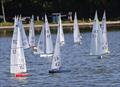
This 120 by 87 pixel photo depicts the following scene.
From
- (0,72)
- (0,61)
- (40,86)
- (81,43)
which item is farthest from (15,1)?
(40,86)

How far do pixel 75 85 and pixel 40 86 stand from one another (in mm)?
2591

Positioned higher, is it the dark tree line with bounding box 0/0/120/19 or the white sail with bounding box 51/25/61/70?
the dark tree line with bounding box 0/0/120/19

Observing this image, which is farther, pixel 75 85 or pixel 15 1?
pixel 15 1

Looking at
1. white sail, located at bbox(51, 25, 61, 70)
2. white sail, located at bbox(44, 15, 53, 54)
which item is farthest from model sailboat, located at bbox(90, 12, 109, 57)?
white sail, located at bbox(51, 25, 61, 70)

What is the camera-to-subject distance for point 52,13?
157m

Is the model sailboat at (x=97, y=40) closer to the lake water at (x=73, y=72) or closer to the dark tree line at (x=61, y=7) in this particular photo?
the lake water at (x=73, y=72)

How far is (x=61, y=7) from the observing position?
160 metres

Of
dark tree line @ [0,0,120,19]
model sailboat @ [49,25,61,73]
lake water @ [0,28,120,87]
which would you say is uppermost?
dark tree line @ [0,0,120,19]

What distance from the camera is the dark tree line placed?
15800 cm

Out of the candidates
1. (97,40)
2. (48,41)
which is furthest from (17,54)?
(48,41)

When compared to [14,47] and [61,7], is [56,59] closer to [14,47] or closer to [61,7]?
[14,47]

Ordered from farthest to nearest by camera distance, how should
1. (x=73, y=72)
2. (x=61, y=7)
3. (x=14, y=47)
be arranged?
(x=61, y=7)
(x=73, y=72)
(x=14, y=47)

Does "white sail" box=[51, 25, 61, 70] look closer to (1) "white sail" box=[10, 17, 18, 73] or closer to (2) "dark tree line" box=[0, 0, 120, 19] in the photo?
(1) "white sail" box=[10, 17, 18, 73]

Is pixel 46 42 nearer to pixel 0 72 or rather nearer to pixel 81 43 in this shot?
pixel 0 72
